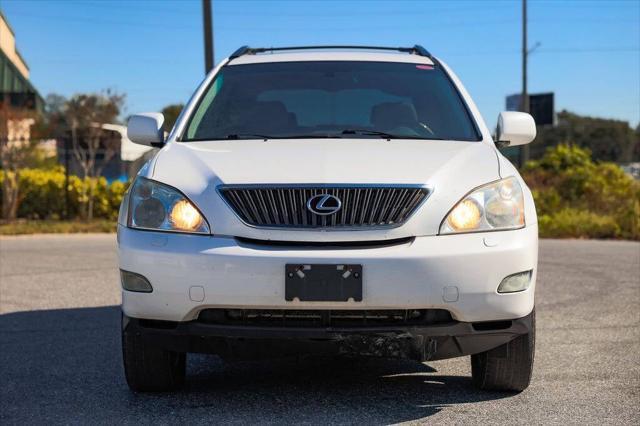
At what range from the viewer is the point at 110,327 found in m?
6.52

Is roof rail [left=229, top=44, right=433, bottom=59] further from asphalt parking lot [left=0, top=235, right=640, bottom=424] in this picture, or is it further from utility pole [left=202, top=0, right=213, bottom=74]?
utility pole [left=202, top=0, right=213, bottom=74]

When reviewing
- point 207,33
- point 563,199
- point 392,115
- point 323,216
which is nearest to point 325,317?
point 323,216

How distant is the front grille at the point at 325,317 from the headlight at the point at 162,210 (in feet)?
1.25

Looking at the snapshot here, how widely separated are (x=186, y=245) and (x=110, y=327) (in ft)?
9.45

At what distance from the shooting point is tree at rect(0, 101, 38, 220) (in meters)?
18.1

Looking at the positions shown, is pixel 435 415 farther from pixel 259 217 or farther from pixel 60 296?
pixel 60 296

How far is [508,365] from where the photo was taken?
13.9ft

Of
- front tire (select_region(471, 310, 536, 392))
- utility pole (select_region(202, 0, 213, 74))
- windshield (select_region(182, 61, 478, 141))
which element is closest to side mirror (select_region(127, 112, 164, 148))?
windshield (select_region(182, 61, 478, 141))

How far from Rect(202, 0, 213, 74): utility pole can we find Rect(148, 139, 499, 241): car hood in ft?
43.9

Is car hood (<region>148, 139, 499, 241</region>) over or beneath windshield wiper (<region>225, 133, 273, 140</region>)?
beneath

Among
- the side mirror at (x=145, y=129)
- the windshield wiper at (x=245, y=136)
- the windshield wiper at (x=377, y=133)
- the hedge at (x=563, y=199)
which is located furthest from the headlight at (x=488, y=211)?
the hedge at (x=563, y=199)

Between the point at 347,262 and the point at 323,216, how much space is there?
0.79 feet

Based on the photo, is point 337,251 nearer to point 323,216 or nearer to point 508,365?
point 323,216

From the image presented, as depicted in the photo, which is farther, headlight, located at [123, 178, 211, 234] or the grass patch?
the grass patch
